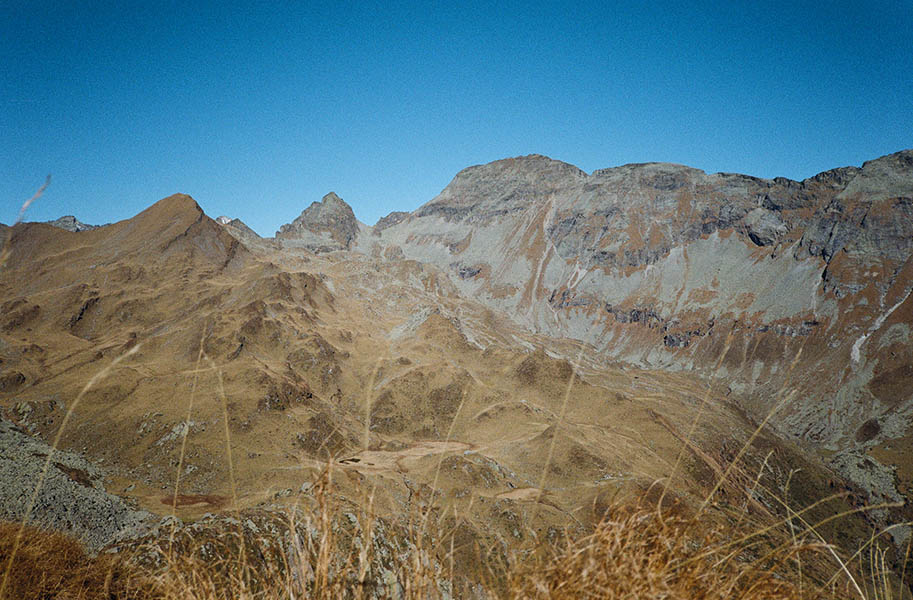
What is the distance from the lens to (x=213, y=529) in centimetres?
1365

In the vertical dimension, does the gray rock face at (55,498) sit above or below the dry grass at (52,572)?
below

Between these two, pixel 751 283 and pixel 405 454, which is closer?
pixel 405 454

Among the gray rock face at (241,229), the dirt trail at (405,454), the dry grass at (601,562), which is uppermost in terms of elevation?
the gray rock face at (241,229)

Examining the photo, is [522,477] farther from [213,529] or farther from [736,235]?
[736,235]

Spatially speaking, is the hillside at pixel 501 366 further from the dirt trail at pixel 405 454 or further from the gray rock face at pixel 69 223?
the gray rock face at pixel 69 223

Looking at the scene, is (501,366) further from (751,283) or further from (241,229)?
(241,229)

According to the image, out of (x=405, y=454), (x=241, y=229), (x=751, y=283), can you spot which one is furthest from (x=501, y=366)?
(x=241, y=229)

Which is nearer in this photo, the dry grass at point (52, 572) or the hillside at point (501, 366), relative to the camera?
the dry grass at point (52, 572)

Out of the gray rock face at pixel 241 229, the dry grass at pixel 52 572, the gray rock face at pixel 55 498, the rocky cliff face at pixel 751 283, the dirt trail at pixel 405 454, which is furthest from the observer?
the gray rock face at pixel 241 229

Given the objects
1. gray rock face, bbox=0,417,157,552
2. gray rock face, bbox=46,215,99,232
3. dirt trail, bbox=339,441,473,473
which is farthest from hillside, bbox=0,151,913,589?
gray rock face, bbox=46,215,99,232

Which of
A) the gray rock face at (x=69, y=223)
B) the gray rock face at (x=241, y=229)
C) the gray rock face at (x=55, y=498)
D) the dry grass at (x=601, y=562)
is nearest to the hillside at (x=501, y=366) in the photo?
the dry grass at (x=601, y=562)

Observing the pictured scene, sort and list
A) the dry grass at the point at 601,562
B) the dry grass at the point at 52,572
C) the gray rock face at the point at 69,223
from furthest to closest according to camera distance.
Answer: the gray rock face at the point at 69,223 < the dry grass at the point at 52,572 < the dry grass at the point at 601,562

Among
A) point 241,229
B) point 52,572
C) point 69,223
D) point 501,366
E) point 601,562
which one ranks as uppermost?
point 69,223

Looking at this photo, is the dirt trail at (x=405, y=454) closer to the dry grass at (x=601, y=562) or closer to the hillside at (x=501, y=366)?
the hillside at (x=501, y=366)
